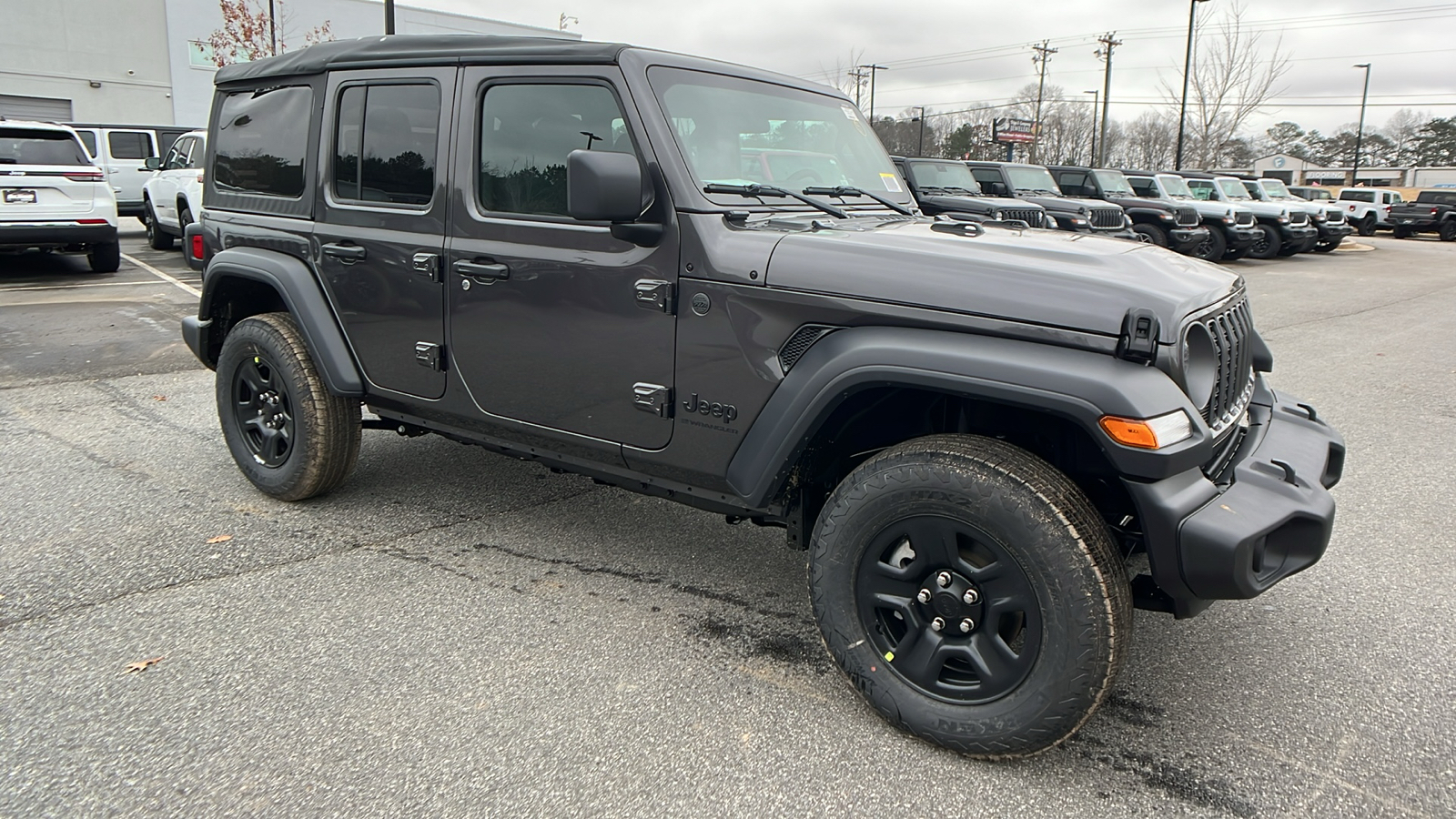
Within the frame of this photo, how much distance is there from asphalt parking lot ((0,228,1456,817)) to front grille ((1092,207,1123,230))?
438 inches

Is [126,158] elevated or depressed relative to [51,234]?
elevated

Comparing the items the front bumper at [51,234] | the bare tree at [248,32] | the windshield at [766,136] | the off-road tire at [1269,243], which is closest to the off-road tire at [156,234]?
the front bumper at [51,234]

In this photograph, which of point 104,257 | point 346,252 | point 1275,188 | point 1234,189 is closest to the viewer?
point 346,252

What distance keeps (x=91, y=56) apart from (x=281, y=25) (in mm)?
6605

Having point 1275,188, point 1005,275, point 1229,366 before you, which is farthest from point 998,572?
point 1275,188

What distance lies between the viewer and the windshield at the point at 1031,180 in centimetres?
1641

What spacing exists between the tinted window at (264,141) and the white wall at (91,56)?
122 ft

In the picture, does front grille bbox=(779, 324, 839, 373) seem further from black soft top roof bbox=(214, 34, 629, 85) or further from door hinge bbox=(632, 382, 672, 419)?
black soft top roof bbox=(214, 34, 629, 85)

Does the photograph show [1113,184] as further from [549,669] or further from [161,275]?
[549,669]

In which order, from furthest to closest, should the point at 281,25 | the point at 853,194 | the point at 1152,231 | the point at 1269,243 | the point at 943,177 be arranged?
1. the point at 281,25
2. the point at 1269,243
3. the point at 1152,231
4. the point at 943,177
5. the point at 853,194

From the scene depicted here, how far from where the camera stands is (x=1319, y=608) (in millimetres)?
3455

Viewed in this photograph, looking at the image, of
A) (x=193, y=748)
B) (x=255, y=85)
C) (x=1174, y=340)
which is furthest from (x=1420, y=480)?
(x=255, y=85)

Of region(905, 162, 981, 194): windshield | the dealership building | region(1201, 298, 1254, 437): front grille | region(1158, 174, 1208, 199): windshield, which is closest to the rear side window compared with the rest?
region(905, 162, 981, 194): windshield

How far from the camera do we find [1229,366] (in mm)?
2707
